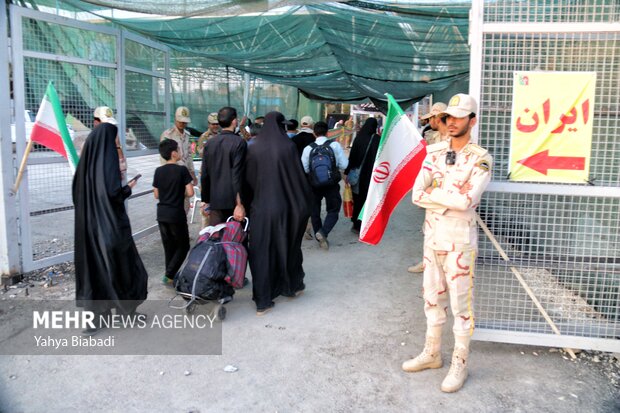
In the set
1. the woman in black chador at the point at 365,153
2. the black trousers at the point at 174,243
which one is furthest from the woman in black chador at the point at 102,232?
the woman in black chador at the point at 365,153

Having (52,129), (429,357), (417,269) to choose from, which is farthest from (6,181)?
(417,269)

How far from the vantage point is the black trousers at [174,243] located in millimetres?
4723

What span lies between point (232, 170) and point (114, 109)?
2.49m

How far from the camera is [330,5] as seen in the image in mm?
5188

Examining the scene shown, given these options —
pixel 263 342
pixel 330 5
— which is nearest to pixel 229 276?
pixel 263 342

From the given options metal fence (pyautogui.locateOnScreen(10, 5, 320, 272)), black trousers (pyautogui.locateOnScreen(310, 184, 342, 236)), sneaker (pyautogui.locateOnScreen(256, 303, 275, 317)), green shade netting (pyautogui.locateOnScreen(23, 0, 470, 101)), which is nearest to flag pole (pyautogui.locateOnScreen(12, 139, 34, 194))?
metal fence (pyautogui.locateOnScreen(10, 5, 320, 272))

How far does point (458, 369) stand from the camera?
310 centimetres

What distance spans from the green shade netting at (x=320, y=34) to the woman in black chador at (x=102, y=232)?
6.21ft

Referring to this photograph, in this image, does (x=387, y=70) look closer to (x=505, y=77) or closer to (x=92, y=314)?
(x=505, y=77)

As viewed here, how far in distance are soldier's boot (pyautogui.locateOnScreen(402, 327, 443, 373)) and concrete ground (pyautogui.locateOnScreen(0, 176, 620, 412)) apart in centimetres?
5

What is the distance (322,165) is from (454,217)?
353 cm

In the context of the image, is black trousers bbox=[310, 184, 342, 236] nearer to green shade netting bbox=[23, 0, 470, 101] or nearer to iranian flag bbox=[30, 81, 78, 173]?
green shade netting bbox=[23, 0, 470, 101]

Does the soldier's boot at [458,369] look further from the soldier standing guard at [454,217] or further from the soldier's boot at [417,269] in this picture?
the soldier's boot at [417,269]

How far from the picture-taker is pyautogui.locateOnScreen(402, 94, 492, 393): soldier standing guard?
288 centimetres
